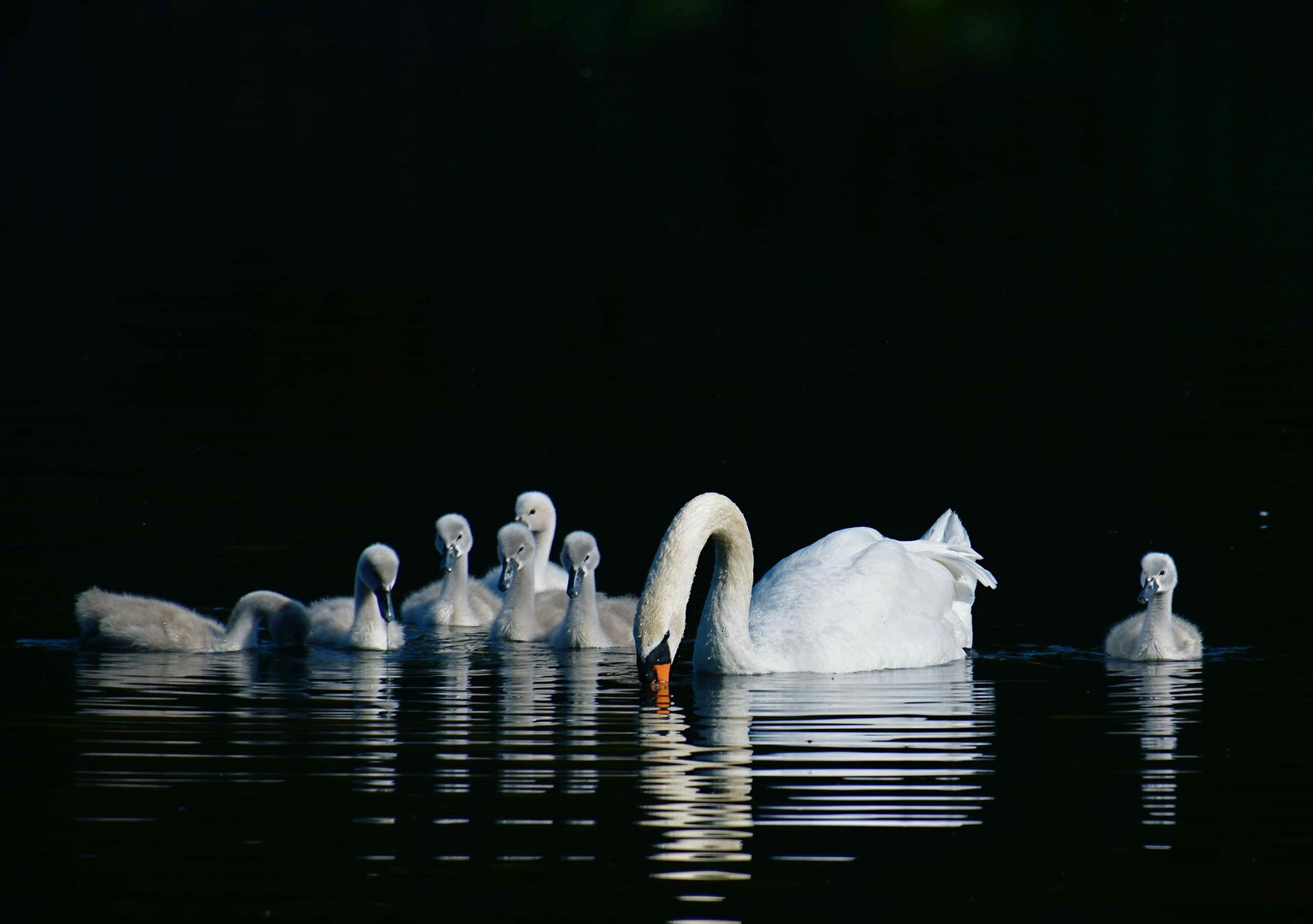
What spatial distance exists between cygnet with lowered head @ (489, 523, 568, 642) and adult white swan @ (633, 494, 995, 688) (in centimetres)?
143

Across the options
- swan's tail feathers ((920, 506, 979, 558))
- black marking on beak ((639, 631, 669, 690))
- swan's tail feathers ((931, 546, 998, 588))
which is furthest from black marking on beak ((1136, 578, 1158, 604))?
black marking on beak ((639, 631, 669, 690))

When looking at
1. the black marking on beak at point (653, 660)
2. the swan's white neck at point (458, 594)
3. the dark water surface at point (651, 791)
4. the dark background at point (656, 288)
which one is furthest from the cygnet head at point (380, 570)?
the black marking on beak at point (653, 660)

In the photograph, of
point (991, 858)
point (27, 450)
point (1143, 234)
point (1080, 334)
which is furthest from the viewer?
point (1143, 234)

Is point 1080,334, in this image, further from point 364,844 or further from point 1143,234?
point 364,844

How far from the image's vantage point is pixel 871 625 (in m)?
12.0

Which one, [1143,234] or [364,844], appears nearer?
[364,844]

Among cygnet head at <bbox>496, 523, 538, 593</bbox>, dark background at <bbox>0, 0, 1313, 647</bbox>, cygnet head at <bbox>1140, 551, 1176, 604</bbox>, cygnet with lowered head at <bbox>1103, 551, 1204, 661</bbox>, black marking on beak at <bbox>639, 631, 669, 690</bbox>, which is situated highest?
dark background at <bbox>0, 0, 1313, 647</bbox>

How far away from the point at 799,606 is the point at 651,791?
3.06 metres

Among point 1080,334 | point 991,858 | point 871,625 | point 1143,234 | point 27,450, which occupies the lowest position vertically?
point 991,858

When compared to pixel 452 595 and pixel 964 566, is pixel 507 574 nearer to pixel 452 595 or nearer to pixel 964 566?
pixel 452 595

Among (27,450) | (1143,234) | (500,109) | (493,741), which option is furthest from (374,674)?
(500,109)

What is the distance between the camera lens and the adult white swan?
36.2 feet

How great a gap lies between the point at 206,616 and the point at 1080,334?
16.2 m

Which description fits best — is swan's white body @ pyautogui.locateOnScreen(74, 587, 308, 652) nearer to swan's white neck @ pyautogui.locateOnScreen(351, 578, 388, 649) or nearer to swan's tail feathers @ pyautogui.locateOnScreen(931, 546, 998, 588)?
swan's white neck @ pyautogui.locateOnScreen(351, 578, 388, 649)
